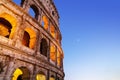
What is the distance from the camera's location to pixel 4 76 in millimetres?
6621

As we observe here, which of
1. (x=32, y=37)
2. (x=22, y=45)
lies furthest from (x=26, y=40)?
(x=22, y=45)

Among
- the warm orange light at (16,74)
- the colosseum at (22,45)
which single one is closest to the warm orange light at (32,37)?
the colosseum at (22,45)

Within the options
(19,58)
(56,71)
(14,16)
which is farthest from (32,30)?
(56,71)

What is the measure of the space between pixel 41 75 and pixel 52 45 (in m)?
3.82

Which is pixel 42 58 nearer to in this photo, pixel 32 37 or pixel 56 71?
pixel 32 37

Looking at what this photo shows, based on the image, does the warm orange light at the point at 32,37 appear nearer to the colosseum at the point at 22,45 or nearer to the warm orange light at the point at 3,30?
the colosseum at the point at 22,45

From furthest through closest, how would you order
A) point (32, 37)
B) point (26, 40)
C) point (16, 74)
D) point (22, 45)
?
1. point (26, 40)
2. point (16, 74)
3. point (32, 37)
4. point (22, 45)

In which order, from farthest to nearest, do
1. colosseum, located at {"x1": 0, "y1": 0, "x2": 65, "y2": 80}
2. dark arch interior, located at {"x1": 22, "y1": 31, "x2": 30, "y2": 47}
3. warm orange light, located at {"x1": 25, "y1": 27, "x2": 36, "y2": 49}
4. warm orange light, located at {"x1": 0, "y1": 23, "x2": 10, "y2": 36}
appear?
dark arch interior, located at {"x1": 22, "y1": 31, "x2": 30, "y2": 47}
warm orange light, located at {"x1": 0, "y1": 23, "x2": 10, "y2": 36}
warm orange light, located at {"x1": 25, "y1": 27, "x2": 36, "y2": 49}
colosseum, located at {"x1": 0, "y1": 0, "x2": 65, "y2": 80}

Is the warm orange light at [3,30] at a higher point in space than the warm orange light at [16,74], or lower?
higher

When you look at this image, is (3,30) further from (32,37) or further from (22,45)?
(22,45)

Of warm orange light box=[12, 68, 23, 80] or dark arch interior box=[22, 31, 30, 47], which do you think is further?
dark arch interior box=[22, 31, 30, 47]

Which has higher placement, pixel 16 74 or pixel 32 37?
pixel 32 37

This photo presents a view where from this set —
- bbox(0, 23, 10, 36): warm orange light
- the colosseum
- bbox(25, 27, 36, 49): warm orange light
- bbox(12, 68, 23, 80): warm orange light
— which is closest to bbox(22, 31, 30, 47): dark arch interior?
the colosseum

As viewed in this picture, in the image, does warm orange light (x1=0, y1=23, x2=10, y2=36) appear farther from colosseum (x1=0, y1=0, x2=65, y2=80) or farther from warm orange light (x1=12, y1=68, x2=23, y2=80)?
warm orange light (x1=12, y1=68, x2=23, y2=80)
